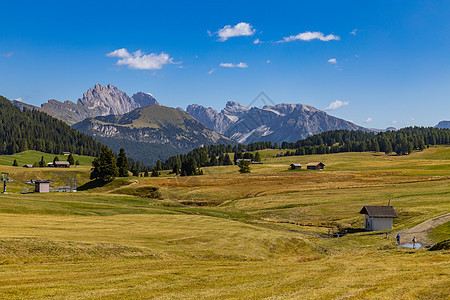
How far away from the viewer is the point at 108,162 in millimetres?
135000

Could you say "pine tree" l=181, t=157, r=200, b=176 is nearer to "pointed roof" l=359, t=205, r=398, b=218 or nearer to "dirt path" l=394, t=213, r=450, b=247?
"pointed roof" l=359, t=205, r=398, b=218

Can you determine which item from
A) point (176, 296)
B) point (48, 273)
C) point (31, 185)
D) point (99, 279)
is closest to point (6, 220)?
point (48, 273)

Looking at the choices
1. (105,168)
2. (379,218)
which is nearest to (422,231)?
(379,218)

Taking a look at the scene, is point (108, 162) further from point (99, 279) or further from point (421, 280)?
point (421, 280)

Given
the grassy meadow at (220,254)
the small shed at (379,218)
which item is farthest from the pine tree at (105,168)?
the small shed at (379,218)

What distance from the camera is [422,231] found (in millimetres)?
58812

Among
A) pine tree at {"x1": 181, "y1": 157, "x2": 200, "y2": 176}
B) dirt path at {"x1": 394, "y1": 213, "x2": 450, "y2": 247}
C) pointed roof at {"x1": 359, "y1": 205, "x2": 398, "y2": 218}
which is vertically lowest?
dirt path at {"x1": 394, "y1": 213, "x2": 450, "y2": 247}

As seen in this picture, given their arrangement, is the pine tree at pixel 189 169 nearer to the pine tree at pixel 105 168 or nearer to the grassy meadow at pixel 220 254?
Result: the pine tree at pixel 105 168

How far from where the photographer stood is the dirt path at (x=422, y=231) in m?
53.7

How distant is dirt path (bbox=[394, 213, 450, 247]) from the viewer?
5369 cm

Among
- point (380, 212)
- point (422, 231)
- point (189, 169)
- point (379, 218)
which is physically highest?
point (189, 169)

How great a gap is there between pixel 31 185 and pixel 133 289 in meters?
150

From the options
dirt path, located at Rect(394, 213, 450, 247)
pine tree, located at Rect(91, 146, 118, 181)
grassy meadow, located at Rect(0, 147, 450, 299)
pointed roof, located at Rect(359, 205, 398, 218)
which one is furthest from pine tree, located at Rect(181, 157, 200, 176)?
dirt path, located at Rect(394, 213, 450, 247)

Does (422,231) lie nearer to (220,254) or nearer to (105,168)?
(220,254)
